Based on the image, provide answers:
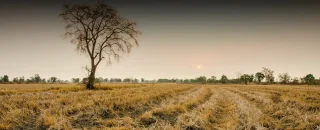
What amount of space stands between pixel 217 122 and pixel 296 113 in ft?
12.6

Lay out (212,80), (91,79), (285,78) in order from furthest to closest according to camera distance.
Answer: (212,80) < (285,78) < (91,79)

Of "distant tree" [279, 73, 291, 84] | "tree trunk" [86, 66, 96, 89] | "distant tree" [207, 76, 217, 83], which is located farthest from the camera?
"distant tree" [207, 76, 217, 83]

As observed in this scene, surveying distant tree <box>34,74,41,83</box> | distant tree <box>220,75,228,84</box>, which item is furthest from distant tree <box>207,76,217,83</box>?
distant tree <box>34,74,41,83</box>

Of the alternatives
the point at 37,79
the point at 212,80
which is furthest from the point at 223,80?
the point at 37,79

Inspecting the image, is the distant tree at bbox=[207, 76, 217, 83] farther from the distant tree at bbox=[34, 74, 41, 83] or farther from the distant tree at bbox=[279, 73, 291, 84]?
the distant tree at bbox=[34, 74, 41, 83]

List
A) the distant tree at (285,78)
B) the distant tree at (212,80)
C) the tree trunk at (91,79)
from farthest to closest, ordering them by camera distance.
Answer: the distant tree at (212,80)
the distant tree at (285,78)
the tree trunk at (91,79)

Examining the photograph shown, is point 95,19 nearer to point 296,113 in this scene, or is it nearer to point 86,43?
point 86,43

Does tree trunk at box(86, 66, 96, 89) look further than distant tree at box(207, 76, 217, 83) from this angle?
No

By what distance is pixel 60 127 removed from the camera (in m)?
6.24

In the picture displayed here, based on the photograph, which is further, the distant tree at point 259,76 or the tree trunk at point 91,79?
the distant tree at point 259,76

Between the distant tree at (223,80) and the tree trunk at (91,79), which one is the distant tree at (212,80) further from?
the tree trunk at (91,79)

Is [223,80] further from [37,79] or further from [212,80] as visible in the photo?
[37,79]

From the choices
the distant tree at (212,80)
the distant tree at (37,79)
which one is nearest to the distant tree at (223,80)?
the distant tree at (212,80)

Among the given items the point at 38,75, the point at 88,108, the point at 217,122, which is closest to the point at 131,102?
the point at 88,108
